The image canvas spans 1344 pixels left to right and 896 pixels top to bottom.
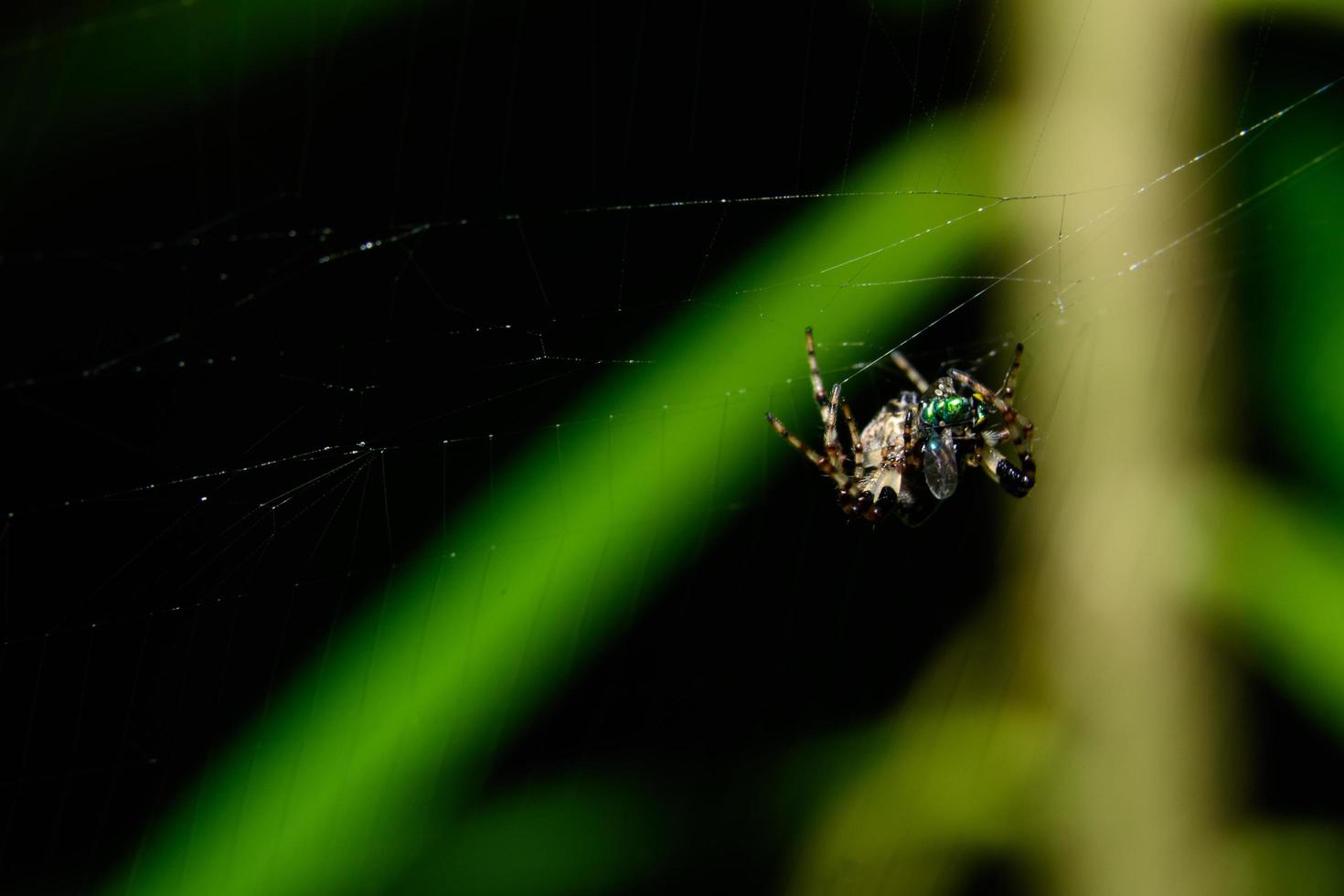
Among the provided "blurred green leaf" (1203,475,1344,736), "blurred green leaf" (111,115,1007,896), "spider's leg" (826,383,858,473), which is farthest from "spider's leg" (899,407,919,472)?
"blurred green leaf" (1203,475,1344,736)

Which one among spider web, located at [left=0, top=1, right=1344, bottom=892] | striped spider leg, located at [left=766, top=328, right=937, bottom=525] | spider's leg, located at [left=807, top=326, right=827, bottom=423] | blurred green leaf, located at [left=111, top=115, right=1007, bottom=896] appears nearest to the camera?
spider web, located at [left=0, top=1, right=1344, bottom=892]

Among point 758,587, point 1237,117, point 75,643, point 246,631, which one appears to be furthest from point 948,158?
point 75,643

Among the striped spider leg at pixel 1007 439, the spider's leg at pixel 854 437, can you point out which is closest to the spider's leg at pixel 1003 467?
the striped spider leg at pixel 1007 439

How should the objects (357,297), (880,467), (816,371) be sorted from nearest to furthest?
(357,297) < (816,371) < (880,467)

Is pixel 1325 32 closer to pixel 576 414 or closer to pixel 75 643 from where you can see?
pixel 576 414

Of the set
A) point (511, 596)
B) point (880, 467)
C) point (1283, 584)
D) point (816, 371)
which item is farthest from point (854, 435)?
point (1283, 584)

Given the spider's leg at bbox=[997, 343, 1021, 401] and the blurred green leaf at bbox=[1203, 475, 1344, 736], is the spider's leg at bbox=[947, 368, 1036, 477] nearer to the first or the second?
the spider's leg at bbox=[997, 343, 1021, 401]

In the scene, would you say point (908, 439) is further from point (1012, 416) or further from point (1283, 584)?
point (1283, 584)

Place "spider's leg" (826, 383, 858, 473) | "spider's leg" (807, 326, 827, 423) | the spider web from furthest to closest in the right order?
"spider's leg" (826, 383, 858, 473), "spider's leg" (807, 326, 827, 423), the spider web
